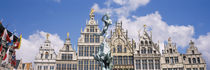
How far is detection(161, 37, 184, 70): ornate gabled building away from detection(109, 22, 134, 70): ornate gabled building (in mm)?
6681

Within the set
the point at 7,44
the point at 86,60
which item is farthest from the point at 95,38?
the point at 7,44

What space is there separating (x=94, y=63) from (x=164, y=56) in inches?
565

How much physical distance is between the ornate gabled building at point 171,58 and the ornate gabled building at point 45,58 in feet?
73.2

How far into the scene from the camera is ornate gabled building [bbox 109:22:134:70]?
45031 millimetres

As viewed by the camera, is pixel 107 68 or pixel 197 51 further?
pixel 197 51

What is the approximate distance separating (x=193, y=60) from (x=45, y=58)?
1172 inches

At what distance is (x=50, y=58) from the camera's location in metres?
45.4

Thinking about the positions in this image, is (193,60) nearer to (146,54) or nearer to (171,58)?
(171,58)

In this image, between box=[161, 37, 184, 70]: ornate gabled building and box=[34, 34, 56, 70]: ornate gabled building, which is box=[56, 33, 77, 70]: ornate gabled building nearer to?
box=[34, 34, 56, 70]: ornate gabled building

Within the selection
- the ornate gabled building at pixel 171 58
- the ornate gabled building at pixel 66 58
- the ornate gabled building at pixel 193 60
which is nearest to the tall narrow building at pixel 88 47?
the ornate gabled building at pixel 66 58

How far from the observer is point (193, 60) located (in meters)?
45.0

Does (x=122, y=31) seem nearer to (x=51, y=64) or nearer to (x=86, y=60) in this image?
(x=86, y=60)

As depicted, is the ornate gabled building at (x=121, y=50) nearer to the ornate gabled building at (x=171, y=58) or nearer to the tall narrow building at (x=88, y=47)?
the tall narrow building at (x=88, y=47)

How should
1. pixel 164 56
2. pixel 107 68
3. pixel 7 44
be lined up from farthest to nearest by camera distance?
pixel 164 56 < pixel 7 44 < pixel 107 68
